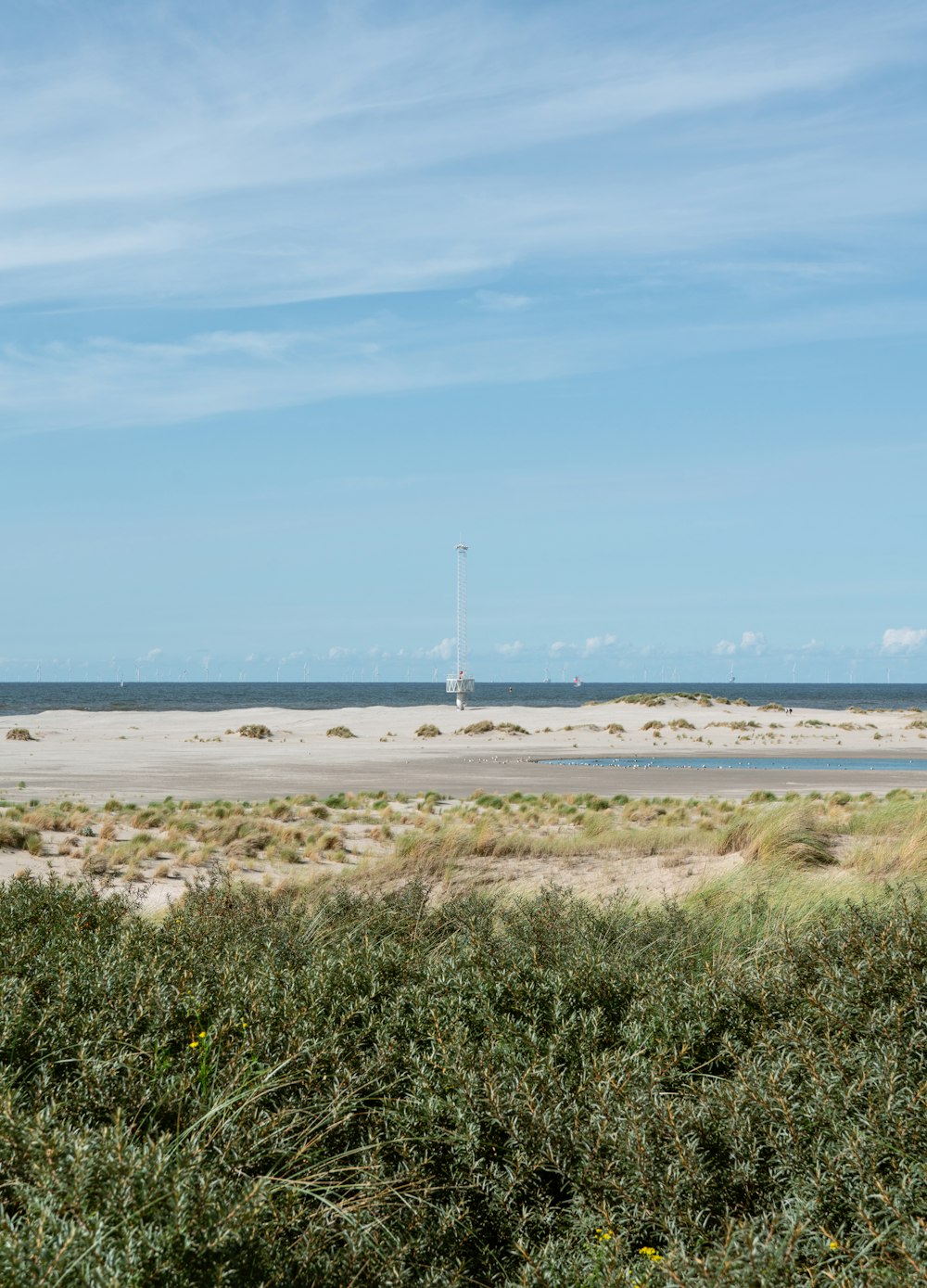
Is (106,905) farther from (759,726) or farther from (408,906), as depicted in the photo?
(759,726)

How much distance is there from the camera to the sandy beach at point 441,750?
106ft

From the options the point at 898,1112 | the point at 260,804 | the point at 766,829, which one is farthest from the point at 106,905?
the point at 260,804

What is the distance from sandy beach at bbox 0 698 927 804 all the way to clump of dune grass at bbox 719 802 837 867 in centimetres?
1332

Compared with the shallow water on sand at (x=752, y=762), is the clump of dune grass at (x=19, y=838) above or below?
above

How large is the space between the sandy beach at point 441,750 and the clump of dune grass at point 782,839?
1332 cm

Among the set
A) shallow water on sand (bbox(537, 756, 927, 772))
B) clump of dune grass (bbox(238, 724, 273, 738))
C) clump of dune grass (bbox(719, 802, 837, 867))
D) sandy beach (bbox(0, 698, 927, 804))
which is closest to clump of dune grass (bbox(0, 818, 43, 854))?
sandy beach (bbox(0, 698, 927, 804))

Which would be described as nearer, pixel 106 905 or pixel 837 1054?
pixel 837 1054

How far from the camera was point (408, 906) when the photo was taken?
8.18 metres

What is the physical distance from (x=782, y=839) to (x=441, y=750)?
3613 centimetres

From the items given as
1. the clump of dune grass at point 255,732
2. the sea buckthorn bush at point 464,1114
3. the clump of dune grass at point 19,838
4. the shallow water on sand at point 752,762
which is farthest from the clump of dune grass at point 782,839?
the clump of dune grass at point 255,732

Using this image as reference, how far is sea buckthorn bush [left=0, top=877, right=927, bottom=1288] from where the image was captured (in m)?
3.26

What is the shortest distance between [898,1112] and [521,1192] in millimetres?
1379

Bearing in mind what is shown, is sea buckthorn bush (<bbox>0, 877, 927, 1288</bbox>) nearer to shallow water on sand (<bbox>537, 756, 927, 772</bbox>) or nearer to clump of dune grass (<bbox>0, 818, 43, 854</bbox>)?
clump of dune grass (<bbox>0, 818, 43, 854</bbox>)

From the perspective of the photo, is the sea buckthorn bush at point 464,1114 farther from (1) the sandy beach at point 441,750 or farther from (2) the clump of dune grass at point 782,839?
(1) the sandy beach at point 441,750
